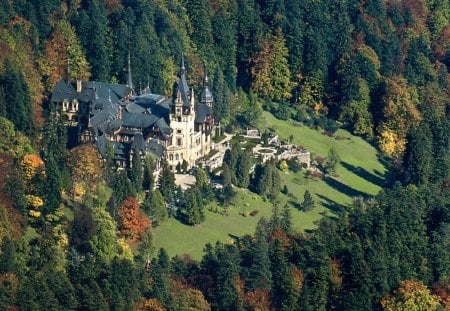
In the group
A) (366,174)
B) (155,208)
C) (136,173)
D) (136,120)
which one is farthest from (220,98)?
(155,208)

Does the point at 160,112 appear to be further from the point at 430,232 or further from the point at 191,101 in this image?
the point at 430,232

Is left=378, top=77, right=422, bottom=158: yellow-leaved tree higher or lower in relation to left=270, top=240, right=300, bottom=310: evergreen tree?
higher

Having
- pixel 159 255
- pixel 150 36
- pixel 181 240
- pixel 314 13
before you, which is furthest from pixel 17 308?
pixel 314 13

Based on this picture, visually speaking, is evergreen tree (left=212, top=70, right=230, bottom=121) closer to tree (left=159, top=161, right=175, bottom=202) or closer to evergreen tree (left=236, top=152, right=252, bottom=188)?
evergreen tree (left=236, top=152, right=252, bottom=188)

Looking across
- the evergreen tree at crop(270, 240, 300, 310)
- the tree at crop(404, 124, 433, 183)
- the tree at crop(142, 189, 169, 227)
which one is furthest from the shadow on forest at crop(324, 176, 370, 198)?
the evergreen tree at crop(270, 240, 300, 310)

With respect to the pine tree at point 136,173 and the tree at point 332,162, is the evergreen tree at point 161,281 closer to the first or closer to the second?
the pine tree at point 136,173

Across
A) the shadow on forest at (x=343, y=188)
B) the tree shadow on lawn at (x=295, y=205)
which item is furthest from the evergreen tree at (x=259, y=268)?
the shadow on forest at (x=343, y=188)

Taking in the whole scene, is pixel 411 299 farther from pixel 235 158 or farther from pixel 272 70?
pixel 272 70
